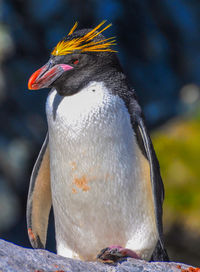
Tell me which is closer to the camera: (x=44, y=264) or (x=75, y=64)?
(x=44, y=264)

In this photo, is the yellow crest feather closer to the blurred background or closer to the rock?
the rock

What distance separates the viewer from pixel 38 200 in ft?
9.09

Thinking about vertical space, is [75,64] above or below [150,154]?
above

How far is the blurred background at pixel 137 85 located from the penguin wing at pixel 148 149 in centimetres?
259

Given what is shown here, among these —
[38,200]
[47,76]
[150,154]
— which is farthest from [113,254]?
[47,76]

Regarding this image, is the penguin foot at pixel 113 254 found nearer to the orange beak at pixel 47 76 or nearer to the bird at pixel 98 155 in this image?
the bird at pixel 98 155

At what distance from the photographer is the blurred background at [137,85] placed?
531cm

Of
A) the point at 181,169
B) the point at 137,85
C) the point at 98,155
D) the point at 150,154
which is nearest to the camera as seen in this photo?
the point at 98,155

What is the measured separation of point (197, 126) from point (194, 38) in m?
2.85

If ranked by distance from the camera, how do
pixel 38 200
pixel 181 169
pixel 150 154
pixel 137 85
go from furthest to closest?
pixel 137 85
pixel 181 169
pixel 38 200
pixel 150 154

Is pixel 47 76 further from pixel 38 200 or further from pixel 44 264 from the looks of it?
pixel 44 264

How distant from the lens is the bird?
7.59 ft

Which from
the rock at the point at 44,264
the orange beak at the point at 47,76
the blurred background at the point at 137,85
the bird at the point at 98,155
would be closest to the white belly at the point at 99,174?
the bird at the point at 98,155

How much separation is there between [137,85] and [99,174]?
553 cm
